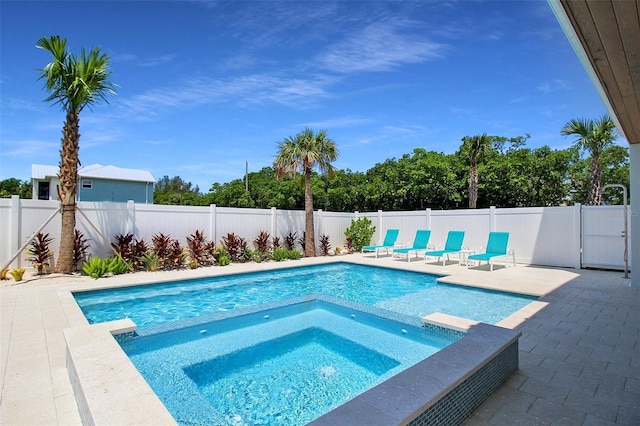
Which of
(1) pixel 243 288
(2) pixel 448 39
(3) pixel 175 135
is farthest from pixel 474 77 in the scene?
(3) pixel 175 135

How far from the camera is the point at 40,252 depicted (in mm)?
8656

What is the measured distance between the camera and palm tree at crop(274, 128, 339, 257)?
13.0 meters

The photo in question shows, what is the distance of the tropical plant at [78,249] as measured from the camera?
929 centimetres

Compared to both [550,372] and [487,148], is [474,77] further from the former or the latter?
[550,372]

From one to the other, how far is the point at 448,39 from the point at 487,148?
36.2 feet

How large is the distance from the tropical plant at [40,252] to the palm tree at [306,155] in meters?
7.42

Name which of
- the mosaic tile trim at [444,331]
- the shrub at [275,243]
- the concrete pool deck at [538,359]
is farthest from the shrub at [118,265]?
the mosaic tile trim at [444,331]

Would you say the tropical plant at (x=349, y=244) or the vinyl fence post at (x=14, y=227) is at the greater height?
the vinyl fence post at (x=14, y=227)

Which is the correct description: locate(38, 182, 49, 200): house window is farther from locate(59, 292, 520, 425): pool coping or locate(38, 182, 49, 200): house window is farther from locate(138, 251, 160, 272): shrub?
locate(59, 292, 520, 425): pool coping

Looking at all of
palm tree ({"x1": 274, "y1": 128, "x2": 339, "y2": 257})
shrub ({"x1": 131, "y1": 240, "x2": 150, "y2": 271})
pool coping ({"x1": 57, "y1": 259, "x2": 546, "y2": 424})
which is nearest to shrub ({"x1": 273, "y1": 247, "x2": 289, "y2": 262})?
palm tree ({"x1": 274, "y1": 128, "x2": 339, "y2": 257})

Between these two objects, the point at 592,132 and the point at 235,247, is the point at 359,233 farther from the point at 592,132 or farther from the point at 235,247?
the point at 592,132

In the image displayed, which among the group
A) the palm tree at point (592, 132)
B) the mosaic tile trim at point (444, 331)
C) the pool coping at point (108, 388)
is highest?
the palm tree at point (592, 132)

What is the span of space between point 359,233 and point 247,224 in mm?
5111

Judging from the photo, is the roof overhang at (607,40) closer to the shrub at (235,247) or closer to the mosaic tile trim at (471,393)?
the mosaic tile trim at (471,393)
